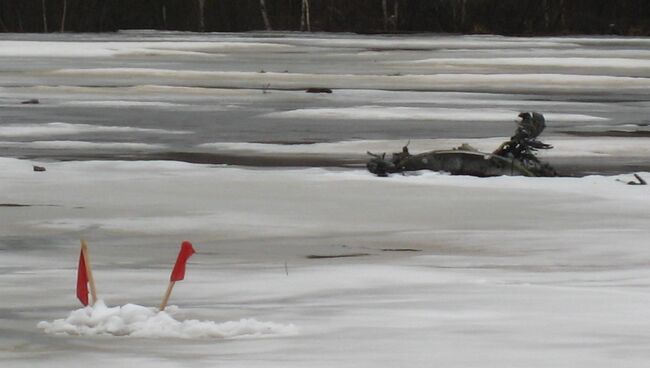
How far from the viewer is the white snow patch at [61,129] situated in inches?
702

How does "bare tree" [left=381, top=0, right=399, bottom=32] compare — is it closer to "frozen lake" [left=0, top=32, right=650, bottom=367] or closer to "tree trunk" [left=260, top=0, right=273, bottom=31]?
"tree trunk" [left=260, top=0, right=273, bottom=31]

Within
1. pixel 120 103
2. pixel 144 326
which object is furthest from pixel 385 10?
pixel 144 326

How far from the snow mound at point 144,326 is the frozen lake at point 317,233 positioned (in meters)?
0.02

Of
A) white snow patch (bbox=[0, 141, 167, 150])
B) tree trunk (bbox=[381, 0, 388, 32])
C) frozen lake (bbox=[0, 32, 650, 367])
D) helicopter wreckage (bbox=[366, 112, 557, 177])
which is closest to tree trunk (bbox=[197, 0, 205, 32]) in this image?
tree trunk (bbox=[381, 0, 388, 32])

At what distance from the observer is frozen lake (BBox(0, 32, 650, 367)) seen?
631 centimetres

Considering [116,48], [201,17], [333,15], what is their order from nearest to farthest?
1. [116,48]
2. [201,17]
3. [333,15]

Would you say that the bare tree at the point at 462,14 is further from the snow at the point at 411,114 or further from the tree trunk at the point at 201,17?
the snow at the point at 411,114

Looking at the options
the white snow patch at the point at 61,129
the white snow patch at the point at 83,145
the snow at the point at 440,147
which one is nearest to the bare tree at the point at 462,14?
the white snow patch at the point at 61,129

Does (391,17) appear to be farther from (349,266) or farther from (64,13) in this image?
(349,266)

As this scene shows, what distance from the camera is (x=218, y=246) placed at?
9391 mm

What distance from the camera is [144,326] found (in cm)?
646

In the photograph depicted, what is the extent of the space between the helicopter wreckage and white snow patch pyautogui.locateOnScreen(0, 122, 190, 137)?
17.8 feet

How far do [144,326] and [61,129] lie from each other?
12142 millimetres

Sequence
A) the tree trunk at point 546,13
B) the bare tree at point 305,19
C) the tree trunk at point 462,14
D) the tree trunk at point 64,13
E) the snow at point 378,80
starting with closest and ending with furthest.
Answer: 1. the snow at point 378,80
2. the tree trunk at point 546,13
3. the tree trunk at point 462,14
4. the tree trunk at point 64,13
5. the bare tree at point 305,19
